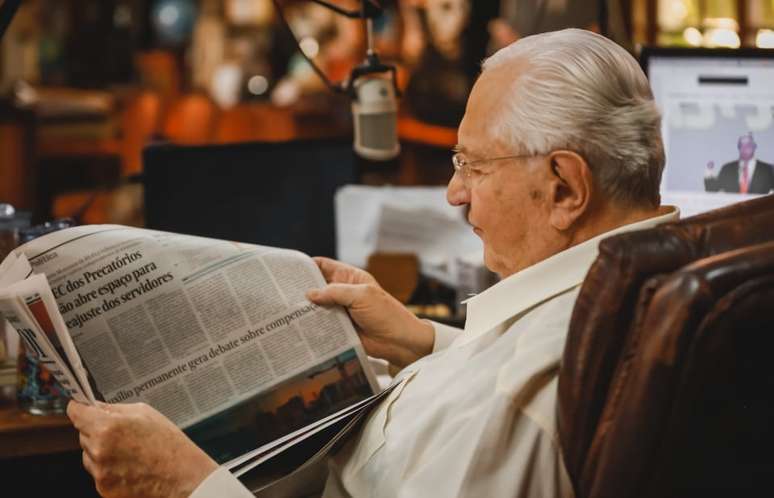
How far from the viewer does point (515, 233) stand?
1.20m

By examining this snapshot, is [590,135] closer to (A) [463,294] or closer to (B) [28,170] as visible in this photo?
(A) [463,294]

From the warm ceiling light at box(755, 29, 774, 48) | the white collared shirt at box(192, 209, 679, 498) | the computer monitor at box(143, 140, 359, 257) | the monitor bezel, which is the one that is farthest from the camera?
the warm ceiling light at box(755, 29, 774, 48)

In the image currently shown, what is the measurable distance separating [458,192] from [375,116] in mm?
702

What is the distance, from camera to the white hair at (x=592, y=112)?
1.13 m

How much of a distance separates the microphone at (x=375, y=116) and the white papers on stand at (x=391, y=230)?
1.16 ft

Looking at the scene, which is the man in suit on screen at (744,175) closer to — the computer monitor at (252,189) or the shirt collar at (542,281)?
the shirt collar at (542,281)

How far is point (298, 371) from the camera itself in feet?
4.50

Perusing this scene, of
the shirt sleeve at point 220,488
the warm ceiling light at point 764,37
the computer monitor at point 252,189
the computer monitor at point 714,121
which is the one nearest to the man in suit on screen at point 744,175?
the computer monitor at point 714,121

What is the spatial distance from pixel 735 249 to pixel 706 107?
102 cm

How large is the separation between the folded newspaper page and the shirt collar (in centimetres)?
20

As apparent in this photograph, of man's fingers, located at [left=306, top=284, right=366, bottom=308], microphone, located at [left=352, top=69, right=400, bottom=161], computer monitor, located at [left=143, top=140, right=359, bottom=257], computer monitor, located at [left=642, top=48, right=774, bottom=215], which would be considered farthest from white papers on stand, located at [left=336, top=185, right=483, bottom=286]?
man's fingers, located at [left=306, top=284, right=366, bottom=308]

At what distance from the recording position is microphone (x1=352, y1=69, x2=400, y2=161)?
1.95 meters

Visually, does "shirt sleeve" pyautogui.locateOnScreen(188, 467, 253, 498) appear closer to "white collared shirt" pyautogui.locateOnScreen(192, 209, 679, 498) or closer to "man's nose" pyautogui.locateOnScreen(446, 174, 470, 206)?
"white collared shirt" pyautogui.locateOnScreen(192, 209, 679, 498)

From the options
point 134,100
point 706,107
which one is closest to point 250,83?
point 134,100
